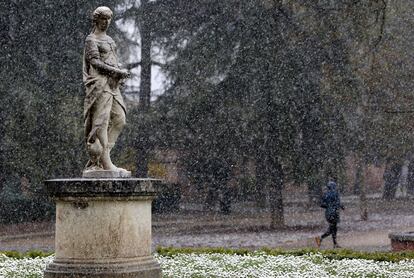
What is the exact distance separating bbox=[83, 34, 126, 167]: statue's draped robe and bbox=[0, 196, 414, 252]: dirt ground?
10776 mm

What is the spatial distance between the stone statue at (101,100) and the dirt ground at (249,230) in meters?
10.7

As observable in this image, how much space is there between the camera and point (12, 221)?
3125cm

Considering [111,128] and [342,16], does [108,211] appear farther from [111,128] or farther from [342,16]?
[342,16]

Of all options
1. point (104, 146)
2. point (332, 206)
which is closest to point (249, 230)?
point (332, 206)

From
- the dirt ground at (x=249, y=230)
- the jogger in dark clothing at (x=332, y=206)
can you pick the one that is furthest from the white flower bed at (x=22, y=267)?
the jogger in dark clothing at (x=332, y=206)

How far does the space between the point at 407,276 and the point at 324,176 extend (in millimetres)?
15447

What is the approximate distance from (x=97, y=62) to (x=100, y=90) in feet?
1.18

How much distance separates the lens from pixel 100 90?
9.78 m

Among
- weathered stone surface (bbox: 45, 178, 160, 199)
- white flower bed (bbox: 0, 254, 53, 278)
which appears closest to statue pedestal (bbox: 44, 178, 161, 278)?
weathered stone surface (bbox: 45, 178, 160, 199)

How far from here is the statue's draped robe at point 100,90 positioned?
9789 millimetres

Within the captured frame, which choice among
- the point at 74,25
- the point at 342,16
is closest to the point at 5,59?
the point at 74,25

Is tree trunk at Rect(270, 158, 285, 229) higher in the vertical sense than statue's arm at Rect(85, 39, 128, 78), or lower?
lower

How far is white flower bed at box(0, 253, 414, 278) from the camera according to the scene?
39.6 feet

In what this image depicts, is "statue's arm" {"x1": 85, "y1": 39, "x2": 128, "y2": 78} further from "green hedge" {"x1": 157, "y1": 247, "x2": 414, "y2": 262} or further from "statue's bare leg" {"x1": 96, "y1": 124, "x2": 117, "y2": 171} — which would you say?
"green hedge" {"x1": 157, "y1": 247, "x2": 414, "y2": 262}
